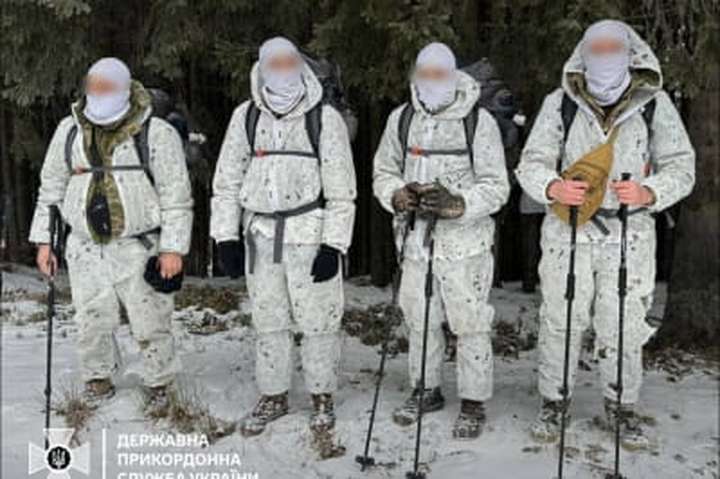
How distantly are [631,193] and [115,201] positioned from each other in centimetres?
319

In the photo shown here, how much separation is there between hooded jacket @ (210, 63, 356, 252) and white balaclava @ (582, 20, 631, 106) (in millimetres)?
1581

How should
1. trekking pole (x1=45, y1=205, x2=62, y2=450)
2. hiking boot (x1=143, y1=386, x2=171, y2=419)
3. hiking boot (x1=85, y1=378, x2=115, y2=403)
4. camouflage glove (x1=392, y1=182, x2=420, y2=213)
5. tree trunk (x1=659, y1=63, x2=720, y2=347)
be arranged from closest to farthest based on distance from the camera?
camouflage glove (x1=392, y1=182, x2=420, y2=213) < trekking pole (x1=45, y1=205, x2=62, y2=450) < hiking boot (x1=143, y1=386, x2=171, y2=419) < hiking boot (x1=85, y1=378, x2=115, y2=403) < tree trunk (x1=659, y1=63, x2=720, y2=347)

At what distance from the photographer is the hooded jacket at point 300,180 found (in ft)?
16.8

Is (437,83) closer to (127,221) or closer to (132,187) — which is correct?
(132,187)

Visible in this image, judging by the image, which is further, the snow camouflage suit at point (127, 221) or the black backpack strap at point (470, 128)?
the snow camouflage suit at point (127, 221)

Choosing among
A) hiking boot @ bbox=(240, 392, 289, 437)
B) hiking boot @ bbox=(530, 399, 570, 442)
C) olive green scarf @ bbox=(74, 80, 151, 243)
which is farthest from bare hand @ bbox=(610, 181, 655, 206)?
olive green scarf @ bbox=(74, 80, 151, 243)

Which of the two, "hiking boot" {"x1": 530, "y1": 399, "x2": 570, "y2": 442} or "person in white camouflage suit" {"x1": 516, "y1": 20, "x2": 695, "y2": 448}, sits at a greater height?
"person in white camouflage suit" {"x1": 516, "y1": 20, "x2": 695, "y2": 448}

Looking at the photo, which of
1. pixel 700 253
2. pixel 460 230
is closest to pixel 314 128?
pixel 460 230

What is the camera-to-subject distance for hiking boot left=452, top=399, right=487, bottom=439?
17.2 feet

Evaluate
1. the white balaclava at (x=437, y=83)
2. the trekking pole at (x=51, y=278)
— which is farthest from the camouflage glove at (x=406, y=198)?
the trekking pole at (x=51, y=278)

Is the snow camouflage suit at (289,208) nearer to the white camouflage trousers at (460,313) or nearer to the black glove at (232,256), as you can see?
the black glove at (232,256)

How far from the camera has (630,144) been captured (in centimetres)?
493

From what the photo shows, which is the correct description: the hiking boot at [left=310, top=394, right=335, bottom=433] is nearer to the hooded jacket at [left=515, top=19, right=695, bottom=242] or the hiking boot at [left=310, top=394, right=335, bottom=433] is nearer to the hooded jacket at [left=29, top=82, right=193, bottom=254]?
the hooded jacket at [left=29, top=82, right=193, bottom=254]

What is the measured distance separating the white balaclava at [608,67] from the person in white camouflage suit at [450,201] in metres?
0.66
